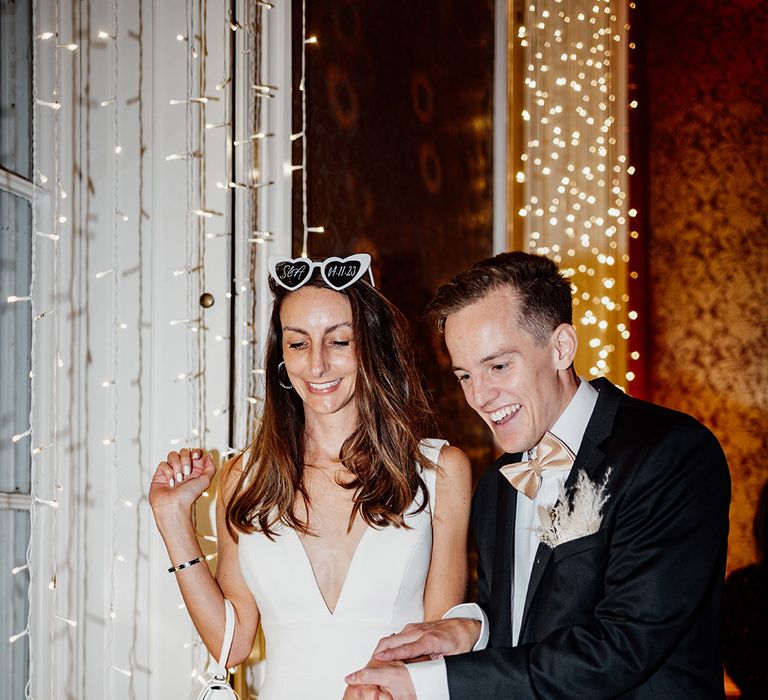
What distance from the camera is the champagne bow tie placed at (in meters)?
2.13

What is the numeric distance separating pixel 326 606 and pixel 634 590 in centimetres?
98

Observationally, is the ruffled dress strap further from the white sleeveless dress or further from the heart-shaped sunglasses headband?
the heart-shaped sunglasses headband

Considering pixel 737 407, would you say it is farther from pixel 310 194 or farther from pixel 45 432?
pixel 45 432

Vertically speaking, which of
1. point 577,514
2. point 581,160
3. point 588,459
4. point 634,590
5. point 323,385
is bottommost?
point 634,590

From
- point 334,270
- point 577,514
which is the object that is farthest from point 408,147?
point 577,514

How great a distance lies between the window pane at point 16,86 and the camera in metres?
2.44

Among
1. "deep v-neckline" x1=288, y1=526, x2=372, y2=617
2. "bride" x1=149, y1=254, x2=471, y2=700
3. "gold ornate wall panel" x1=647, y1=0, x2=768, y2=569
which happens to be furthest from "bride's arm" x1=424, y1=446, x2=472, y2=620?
"gold ornate wall panel" x1=647, y1=0, x2=768, y2=569

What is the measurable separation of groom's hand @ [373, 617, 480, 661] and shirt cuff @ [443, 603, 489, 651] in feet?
0.04

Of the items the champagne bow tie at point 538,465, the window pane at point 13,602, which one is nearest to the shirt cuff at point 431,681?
the champagne bow tie at point 538,465

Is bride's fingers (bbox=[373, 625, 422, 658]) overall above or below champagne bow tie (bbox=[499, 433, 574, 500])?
below

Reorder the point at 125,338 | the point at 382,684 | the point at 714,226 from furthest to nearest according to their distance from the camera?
the point at 714,226 → the point at 125,338 → the point at 382,684

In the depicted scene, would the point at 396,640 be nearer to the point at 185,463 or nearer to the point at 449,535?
the point at 449,535

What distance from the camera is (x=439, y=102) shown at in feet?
14.0

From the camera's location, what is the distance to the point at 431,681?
6.34 ft
